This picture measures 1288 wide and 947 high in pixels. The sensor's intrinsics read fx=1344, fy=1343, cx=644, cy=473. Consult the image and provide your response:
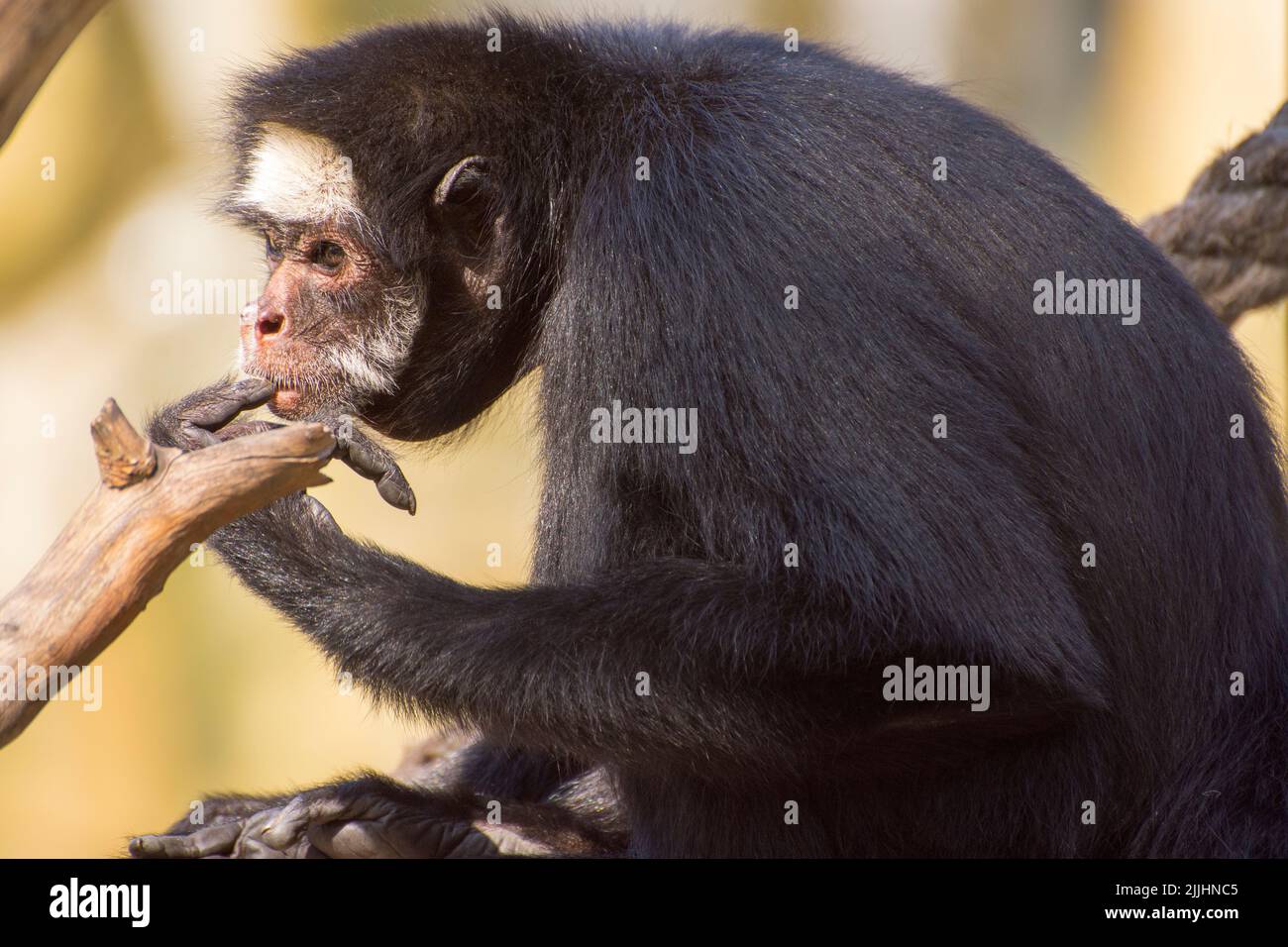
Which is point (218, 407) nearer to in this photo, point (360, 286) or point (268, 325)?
point (268, 325)

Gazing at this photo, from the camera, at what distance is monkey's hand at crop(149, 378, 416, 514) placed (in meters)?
4.29

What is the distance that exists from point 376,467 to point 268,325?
3.45 ft

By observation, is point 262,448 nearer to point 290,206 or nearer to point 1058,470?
point 290,206

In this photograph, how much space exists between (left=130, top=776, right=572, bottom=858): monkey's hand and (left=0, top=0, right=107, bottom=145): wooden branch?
2.67m

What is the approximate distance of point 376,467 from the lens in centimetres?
430

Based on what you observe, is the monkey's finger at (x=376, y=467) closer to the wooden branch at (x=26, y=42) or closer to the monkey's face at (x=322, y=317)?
the monkey's face at (x=322, y=317)

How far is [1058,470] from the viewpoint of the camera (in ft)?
14.2

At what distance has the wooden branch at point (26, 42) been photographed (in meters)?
4.74

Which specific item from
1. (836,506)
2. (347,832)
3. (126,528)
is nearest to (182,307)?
(347,832)

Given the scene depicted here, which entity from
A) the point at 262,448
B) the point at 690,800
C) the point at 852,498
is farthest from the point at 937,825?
the point at 262,448

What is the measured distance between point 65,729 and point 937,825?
11755 millimetres

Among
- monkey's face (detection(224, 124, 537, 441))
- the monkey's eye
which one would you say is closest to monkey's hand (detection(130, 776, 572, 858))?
monkey's face (detection(224, 124, 537, 441))

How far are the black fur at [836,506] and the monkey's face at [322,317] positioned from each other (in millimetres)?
206

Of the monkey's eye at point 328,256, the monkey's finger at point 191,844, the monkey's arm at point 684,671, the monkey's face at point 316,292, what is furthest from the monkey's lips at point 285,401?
the monkey's finger at point 191,844
